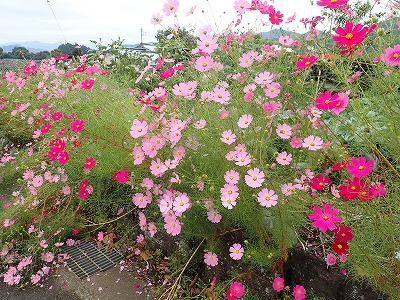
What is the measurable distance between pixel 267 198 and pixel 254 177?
9 centimetres

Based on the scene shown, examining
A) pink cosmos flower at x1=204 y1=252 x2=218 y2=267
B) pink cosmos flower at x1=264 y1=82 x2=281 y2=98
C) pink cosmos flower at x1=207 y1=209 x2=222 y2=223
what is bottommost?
pink cosmos flower at x1=204 y1=252 x2=218 y2=267

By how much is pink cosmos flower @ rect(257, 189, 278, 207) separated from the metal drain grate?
123 centimetres

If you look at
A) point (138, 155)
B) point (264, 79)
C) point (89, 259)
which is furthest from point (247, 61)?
point (89, 259)

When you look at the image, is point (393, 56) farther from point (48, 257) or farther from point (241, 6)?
point (48, 257)

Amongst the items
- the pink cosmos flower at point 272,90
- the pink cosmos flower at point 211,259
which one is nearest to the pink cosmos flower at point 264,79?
the pink cosmos flower at point 272,90

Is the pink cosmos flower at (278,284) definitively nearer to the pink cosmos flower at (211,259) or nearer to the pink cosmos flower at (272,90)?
the pink cosmos flower at (211,259)

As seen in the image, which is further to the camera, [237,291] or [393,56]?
[237,291]

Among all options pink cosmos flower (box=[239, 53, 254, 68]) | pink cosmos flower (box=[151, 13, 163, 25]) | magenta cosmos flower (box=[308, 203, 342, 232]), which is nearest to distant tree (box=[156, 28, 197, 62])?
pink cosmos flower (box=[151, 13, 163, 25])

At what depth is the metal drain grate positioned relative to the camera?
7.11 feet

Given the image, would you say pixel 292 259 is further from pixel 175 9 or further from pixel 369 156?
pixel 175 9

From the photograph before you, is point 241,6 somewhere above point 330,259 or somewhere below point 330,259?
above

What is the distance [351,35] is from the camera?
3.69 feet

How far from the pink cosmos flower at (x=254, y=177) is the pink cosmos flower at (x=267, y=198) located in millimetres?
46

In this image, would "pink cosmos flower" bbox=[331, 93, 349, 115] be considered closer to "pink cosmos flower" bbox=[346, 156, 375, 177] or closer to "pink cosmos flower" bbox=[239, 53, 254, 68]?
"pink cosmos flower" bbox=[346, 156, 375, 177]
